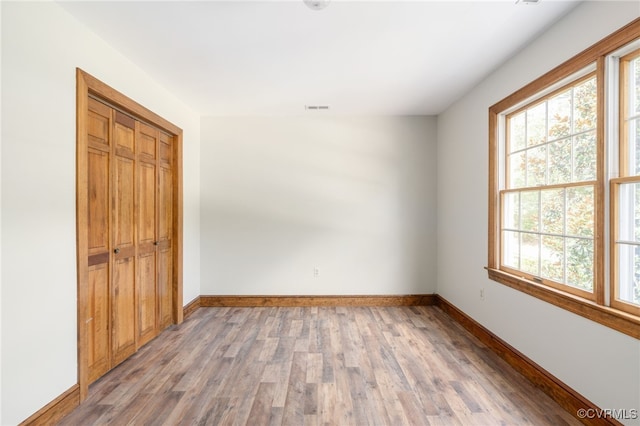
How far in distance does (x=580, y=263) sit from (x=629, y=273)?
1.02 ft

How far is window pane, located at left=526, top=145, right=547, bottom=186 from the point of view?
2.37 meters

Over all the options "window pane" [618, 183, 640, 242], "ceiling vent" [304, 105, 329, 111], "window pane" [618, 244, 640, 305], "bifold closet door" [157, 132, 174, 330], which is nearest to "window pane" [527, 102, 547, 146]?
"window pane" [618, 183, 640, 242]

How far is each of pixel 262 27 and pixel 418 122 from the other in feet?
9.11

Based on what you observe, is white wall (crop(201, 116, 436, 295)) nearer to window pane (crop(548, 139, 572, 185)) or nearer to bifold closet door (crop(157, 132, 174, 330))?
bifold closet door (crop(157, 132, 174, 330))

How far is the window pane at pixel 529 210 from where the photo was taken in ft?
8.02

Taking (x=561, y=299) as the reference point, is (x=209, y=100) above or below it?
above

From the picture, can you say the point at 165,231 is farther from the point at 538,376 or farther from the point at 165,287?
the point at 538,376

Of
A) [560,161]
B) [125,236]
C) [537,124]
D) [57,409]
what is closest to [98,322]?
[57,409]

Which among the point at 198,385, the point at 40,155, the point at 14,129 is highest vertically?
the point at 14,129

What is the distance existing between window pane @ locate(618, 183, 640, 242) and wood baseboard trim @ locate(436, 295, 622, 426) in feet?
3.45

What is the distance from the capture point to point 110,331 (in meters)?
2.46

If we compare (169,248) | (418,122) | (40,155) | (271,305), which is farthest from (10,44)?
(418,122)

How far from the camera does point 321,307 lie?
412 centimetres

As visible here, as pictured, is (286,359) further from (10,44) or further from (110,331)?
(10,44)
